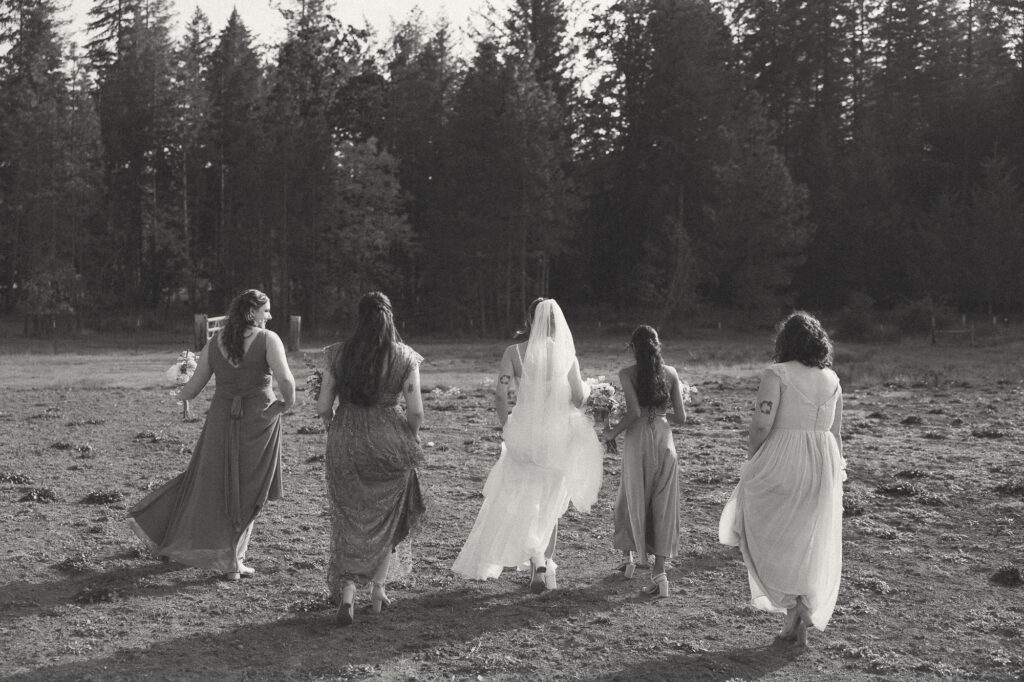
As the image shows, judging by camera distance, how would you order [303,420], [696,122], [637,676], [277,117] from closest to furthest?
1. [637,676]
2. [303,420]
3. [277,117]
4. [696,122]

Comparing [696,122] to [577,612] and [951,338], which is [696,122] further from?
[577,612]

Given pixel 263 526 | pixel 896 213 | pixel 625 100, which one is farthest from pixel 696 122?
pixel 263 526

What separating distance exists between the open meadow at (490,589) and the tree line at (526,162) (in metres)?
32.2

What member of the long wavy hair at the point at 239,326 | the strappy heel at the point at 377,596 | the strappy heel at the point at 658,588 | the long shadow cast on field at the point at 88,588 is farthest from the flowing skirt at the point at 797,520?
the long shadow cast on field at the point at 88,588

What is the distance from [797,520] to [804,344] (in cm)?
112

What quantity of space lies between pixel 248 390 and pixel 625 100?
48.3 metres

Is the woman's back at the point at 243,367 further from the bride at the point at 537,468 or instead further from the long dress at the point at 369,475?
the bride at the point at 537,468

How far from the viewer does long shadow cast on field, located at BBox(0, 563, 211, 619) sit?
6824 mm

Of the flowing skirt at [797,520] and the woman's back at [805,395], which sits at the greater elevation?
the woman's back at [805,395]

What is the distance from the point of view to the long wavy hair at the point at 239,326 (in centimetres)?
738

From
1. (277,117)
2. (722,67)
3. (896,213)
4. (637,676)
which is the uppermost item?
(722,67)

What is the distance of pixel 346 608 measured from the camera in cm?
641

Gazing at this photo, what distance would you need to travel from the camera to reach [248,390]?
7.45 metres

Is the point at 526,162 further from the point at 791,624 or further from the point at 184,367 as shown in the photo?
the point at 791,624
